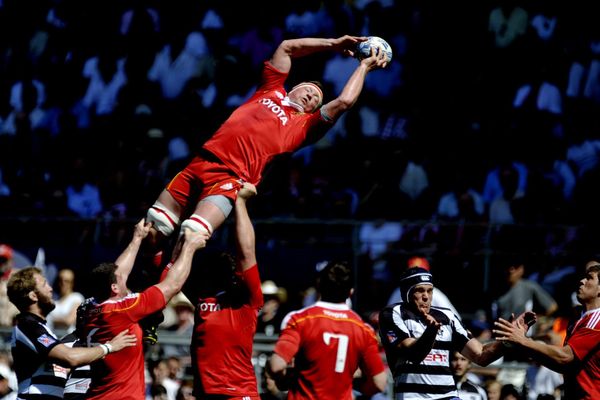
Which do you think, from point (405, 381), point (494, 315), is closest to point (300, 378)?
point (405, 381)

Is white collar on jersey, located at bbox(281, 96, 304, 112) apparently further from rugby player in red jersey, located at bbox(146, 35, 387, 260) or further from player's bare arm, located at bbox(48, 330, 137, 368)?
player's bare arm, located at bbox(48, 330, 137, 368)

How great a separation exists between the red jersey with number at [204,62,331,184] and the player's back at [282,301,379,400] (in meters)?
1.26

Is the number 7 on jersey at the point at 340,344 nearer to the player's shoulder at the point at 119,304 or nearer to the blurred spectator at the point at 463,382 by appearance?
the blurred spectator at the point at 463,382

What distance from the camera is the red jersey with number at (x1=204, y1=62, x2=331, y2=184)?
31.9 feet

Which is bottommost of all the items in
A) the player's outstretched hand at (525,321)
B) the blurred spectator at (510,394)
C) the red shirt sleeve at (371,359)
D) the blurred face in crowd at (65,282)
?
the blurred face in crowd at (65,282)

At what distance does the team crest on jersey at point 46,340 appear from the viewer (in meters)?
8.73

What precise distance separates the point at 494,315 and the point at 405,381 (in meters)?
5.14

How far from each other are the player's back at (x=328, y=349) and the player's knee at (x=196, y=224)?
1.11 metres

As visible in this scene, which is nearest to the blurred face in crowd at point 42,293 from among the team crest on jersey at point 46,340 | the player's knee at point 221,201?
the team crest on jersey at point 46,340

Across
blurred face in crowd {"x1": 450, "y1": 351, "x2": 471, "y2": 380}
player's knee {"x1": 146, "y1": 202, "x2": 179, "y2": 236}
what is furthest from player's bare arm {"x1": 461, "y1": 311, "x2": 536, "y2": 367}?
player's knee {"x1": 146, "y1": 202, "x2": 179, "y2": 236}

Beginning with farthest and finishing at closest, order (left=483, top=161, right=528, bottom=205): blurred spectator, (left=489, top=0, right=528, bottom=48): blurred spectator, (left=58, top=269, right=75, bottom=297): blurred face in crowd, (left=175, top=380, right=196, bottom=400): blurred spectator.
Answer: (left=489, top=0, right=528, bottom=48): blurred spectator → (left=483, top=161, right=528, bottom=205): blurred spectator → (left=58, top=269, right=75, bottom=297): blurred face in crowd → (left=175, top=380, right=196, bottom=400): blurred spectator

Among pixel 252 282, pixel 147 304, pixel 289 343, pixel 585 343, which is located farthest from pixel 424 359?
pixel 147 304

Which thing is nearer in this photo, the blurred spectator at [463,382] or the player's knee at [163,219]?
the player's knee at [163,219]

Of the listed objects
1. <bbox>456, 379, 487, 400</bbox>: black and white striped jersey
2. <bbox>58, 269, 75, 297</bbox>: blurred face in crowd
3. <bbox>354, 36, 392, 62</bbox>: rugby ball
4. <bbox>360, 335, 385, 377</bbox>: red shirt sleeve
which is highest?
<bbox>354, 36, 392, 62</bbox>: rugby ball
